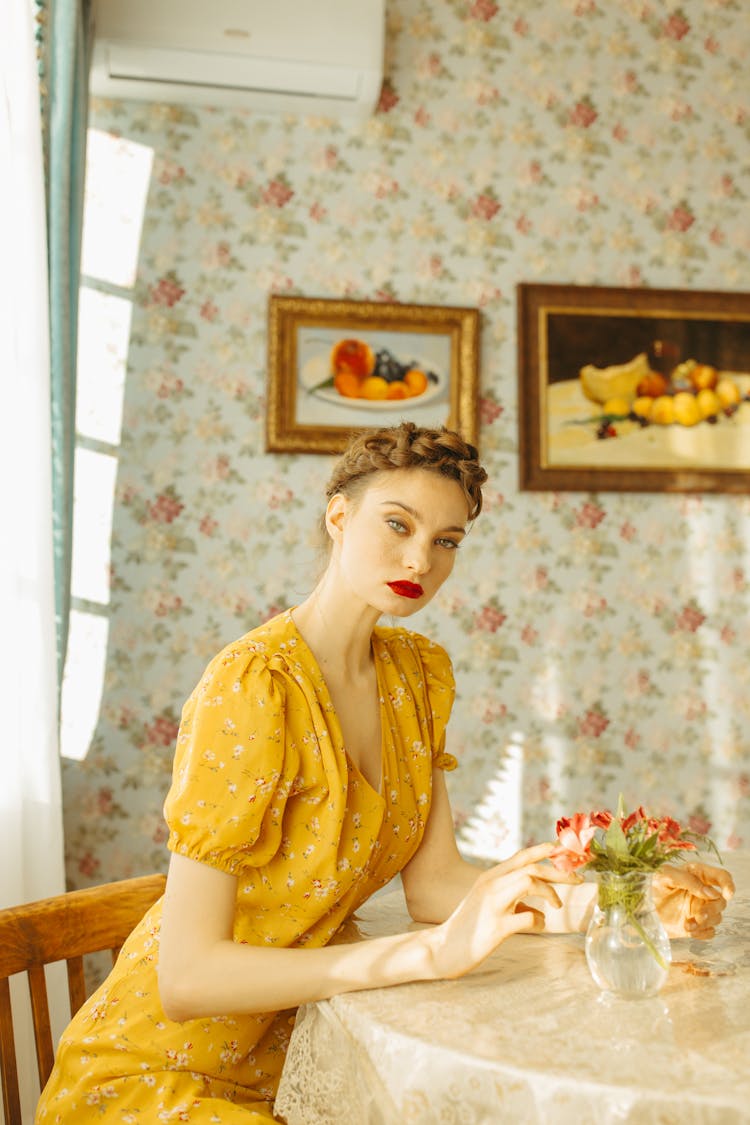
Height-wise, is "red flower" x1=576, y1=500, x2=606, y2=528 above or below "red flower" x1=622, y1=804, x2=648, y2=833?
above

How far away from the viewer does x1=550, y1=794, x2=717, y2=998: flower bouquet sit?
1138 mm

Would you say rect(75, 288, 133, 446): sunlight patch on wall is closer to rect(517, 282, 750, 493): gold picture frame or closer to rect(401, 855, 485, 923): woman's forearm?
rect(517, 282, 750, 493): gold picture frame

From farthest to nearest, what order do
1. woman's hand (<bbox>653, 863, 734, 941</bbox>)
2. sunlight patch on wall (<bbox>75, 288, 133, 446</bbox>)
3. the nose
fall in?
sunlight patch on wall (<bbox>75, 288, 133, 446</bbox>)
the nose
woman's hand (<bbox>653, 863, 734, 941</bbox>)

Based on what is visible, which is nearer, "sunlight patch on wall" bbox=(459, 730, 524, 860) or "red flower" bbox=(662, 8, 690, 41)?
"sunlight patch on wall" bbox=(459, 730, 524, 860)

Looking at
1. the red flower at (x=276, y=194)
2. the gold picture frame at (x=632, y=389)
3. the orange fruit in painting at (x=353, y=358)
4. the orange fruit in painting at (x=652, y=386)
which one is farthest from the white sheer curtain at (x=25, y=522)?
the orange fruit in painting at (x=652, y=386)

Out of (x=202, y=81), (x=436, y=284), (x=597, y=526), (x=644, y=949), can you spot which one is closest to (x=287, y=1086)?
(x=644, y=949)

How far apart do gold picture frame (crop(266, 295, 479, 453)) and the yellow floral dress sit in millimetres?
1490

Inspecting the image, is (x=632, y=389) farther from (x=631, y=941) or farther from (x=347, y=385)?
(x=631, y=941)

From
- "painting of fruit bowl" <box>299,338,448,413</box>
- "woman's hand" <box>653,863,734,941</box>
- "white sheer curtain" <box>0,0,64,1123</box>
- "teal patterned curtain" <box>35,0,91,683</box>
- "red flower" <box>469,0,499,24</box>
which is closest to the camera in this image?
"woman's hand" <box>653,863,734,941</box>

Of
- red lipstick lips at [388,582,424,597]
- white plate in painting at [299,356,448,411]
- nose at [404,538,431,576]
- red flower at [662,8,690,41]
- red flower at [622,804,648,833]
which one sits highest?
red flower at [662,8,690,41]

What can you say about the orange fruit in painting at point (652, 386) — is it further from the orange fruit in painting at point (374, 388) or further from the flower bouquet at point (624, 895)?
the flower bouquet at point (624, 895)

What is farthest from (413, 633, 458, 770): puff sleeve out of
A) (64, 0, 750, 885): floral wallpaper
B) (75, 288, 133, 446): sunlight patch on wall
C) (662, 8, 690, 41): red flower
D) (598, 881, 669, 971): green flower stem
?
(662, 8, 690, 41): red flower

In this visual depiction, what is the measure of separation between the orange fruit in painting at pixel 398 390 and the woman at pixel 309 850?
1.42 m

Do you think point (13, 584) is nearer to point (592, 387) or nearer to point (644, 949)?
point (644, 949)
